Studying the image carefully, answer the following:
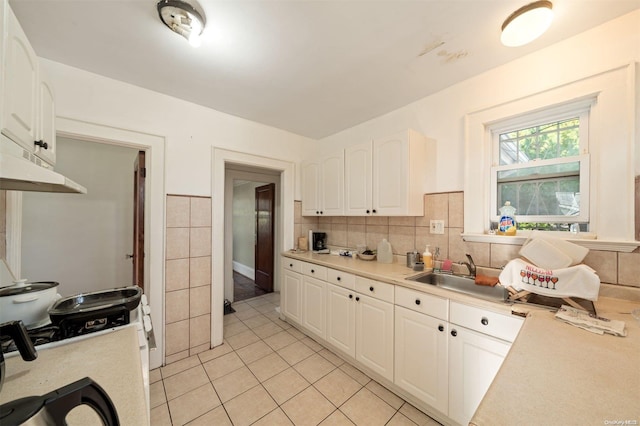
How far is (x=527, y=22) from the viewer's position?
121 centimetres

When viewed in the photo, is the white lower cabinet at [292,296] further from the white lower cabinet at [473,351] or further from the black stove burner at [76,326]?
the black stove burner at [76,326]

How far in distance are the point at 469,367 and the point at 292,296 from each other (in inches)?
70.2

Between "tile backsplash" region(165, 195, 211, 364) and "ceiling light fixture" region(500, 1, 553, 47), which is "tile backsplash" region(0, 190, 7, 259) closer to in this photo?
"tile backsplash" region(165, 195, 211, 364)

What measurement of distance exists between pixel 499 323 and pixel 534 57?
173 centimetres

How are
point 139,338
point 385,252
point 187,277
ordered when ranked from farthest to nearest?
A: 1. point 385,252
2. point 187,277
3. point 139,338

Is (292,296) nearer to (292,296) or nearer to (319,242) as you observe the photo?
(292,296)

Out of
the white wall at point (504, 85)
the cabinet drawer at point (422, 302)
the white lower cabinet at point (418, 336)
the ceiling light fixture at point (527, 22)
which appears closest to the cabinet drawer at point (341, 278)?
the white lower cabinet at point (418, 336)

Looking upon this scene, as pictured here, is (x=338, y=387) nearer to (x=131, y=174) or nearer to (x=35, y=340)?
(x=35, y=340)

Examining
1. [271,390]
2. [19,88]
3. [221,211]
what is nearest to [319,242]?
[221,211]

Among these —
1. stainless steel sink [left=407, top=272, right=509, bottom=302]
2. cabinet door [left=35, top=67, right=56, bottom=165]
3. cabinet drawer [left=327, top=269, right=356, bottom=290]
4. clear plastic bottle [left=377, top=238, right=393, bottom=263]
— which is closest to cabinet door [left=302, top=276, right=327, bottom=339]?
cabinet drawer [left=327, top=269, right=356, bottom=290]

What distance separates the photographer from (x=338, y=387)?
5.82ft

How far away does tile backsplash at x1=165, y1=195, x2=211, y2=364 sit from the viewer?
209cm

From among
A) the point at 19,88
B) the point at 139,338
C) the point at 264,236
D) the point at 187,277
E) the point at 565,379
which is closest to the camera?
the point at 565,379

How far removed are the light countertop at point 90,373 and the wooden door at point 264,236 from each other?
2.99 meters
